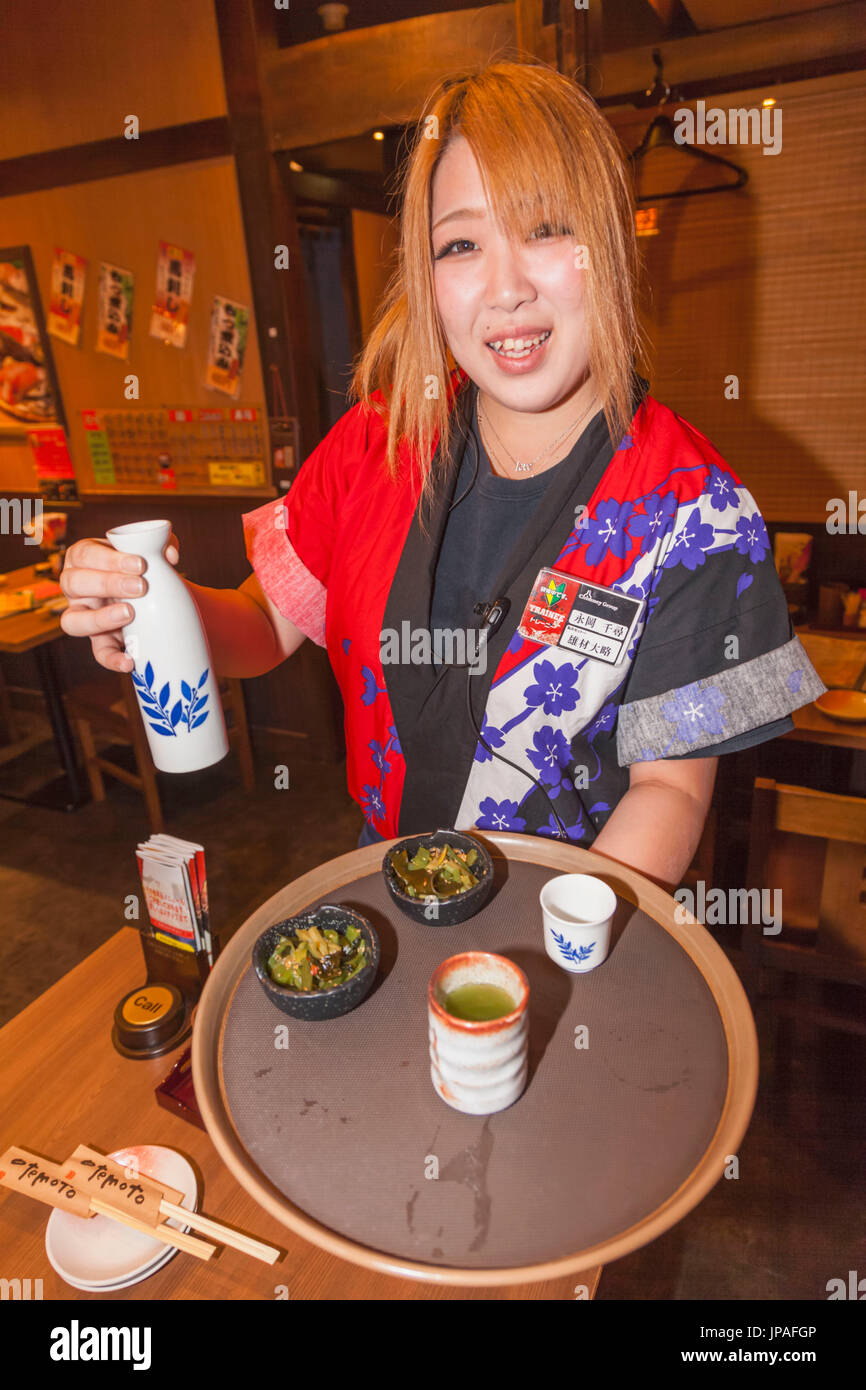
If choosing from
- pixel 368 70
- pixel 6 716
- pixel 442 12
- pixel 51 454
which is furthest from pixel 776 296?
pixel 6 716

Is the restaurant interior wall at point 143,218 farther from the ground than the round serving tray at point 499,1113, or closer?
farther from the ground

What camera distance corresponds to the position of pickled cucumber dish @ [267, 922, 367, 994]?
1034mm

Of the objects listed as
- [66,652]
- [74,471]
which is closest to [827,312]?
[74,471]

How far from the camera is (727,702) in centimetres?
122

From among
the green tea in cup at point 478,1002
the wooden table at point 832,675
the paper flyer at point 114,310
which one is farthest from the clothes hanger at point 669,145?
the green tea in cup at point 478,1002

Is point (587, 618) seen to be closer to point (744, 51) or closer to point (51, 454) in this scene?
point (744, 51)

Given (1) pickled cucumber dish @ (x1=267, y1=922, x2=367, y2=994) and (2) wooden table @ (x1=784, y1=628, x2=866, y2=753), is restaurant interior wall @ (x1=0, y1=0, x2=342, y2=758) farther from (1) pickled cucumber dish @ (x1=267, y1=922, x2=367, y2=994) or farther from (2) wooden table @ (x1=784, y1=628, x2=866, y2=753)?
(1) pickled cucumber dish @ (x1=267, y1=922, x2=367, y2=994)

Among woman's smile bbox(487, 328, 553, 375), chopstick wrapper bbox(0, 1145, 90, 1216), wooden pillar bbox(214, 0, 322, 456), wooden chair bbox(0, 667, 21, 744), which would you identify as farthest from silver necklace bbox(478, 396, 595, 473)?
wooden chair bbox(0, 667, 21, 744)

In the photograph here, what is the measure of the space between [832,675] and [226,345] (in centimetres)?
296

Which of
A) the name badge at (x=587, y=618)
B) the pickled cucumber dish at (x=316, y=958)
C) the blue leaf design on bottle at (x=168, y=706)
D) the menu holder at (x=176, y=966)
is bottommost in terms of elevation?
the menu holder at (x=176, y=966)

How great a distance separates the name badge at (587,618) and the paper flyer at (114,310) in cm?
353

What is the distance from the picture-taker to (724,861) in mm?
2689

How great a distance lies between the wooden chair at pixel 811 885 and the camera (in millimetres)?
2082

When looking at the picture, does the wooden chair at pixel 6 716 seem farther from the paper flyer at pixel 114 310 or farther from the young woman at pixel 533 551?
the young woman at pixel 533 551
